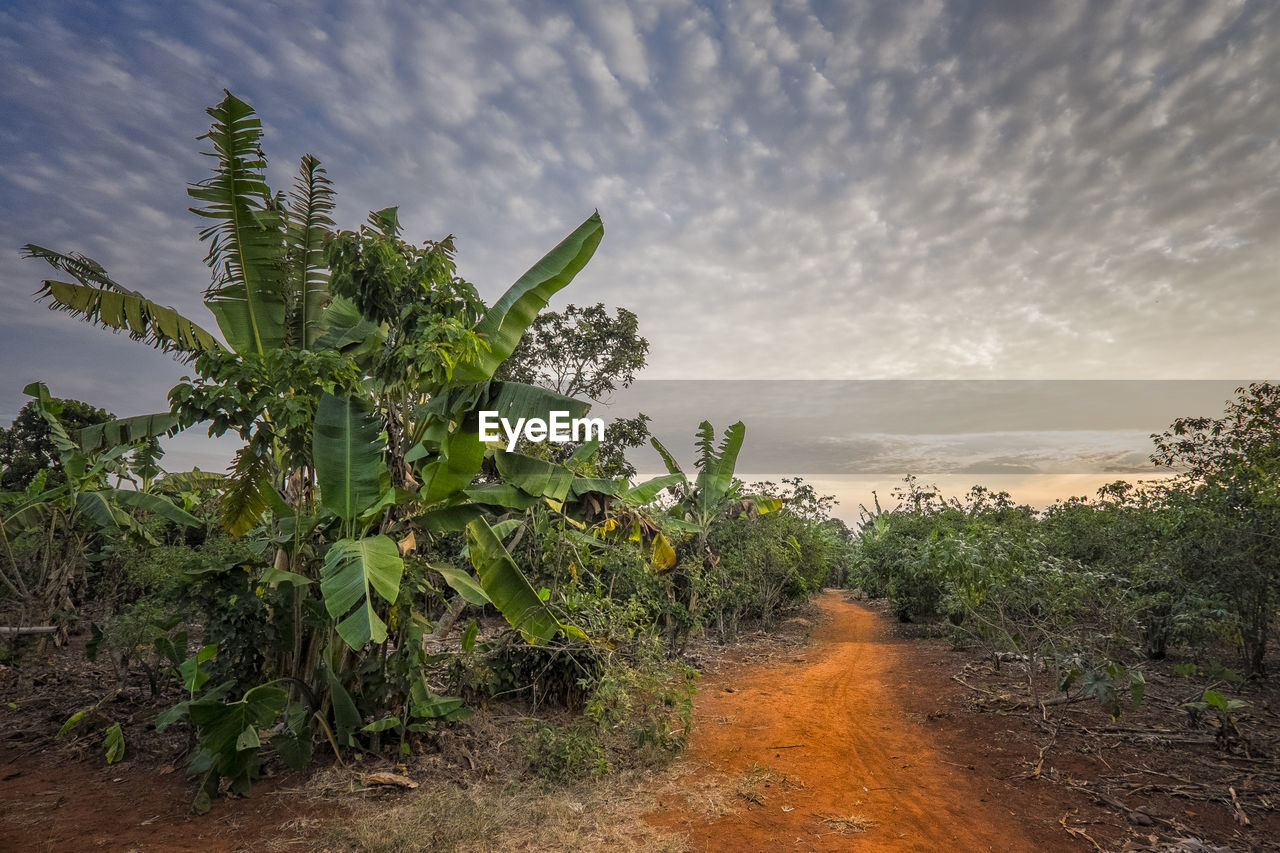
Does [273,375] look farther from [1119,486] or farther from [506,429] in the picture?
[1119,486]

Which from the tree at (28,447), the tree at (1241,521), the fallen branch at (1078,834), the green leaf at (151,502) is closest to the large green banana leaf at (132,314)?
the green leaf at (151,502)

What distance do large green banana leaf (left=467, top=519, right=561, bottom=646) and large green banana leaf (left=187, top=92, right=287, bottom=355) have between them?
117 inches

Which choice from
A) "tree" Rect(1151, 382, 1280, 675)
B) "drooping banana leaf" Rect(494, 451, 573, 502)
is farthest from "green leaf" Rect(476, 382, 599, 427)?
"tree" Rect(1151, 382, 1280, 675)

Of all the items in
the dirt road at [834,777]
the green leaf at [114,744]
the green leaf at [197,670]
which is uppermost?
the green leaf at [197,670]

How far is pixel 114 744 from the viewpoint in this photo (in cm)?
576

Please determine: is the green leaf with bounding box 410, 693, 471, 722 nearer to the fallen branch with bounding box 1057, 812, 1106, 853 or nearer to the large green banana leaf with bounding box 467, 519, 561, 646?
the large green banana leaf with bounding box 467, 519, 561, 646

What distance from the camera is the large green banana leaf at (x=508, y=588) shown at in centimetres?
545

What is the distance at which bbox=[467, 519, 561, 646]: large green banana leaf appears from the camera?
545 cm

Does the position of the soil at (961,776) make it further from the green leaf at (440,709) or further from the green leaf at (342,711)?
the green leaf at (342,711)

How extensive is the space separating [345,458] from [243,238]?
9.56ft

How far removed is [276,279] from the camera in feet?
20.9

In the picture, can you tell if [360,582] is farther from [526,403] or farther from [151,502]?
[151,502]

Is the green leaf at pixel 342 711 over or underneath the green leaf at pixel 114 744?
over

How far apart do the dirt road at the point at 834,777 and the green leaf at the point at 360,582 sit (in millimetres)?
2802
